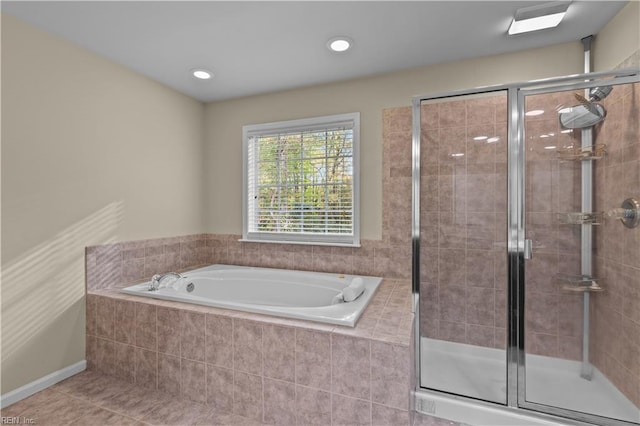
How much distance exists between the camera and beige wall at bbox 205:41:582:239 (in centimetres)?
230

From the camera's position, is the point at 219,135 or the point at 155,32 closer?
the point at 155,32

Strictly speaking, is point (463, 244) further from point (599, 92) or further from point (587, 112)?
point (599, 92)

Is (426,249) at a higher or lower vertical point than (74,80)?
lower

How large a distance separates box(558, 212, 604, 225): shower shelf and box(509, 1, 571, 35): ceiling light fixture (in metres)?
1.24

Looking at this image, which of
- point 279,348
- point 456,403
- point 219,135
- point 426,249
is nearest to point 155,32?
point 219,135

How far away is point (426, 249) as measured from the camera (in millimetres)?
2055

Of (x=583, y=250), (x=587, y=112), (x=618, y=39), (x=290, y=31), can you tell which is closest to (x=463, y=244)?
(x=583, y=250)

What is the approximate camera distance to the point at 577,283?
1808 millimetres

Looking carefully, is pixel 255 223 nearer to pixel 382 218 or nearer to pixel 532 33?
pixel 382 218

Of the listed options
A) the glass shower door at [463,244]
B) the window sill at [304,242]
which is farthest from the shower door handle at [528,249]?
the window sill at [304,242]

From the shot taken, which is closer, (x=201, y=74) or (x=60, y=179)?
(x=60, y=179)

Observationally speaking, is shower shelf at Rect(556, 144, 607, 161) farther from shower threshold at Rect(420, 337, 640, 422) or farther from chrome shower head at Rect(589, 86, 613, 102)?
shower threshold at Rect(420, 337, 640, 422)

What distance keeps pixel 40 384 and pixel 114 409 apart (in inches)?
25.4

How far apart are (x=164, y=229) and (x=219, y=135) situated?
120cm
